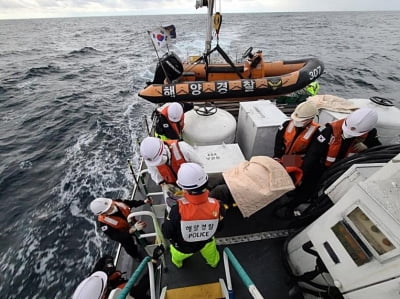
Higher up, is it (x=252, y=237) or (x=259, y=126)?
(x=259, y=126)

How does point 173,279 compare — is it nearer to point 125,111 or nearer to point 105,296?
point 105,296

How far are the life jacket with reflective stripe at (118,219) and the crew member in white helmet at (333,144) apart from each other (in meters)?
2.30

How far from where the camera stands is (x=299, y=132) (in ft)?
10.2

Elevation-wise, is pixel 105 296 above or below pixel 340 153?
below

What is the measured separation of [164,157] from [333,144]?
2.06 metres

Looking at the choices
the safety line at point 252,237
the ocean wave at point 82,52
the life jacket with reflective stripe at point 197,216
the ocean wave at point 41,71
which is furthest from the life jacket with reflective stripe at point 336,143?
the ocean wave at point 82,52

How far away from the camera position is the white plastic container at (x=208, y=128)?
398cm

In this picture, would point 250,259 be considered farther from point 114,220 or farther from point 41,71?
point 41,71

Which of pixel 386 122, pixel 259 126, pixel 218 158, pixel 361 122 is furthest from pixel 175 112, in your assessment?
pixel 386 122

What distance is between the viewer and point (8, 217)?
5781 mm

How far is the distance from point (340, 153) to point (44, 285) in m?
5.22

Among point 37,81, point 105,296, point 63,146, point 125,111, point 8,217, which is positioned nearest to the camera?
point 105,296

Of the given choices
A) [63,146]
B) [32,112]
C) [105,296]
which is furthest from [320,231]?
[32,112]

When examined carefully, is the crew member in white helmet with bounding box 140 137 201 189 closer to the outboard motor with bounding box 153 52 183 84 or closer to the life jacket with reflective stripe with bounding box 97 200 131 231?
the life jacket with reflective stripe with bounding box 97 200 131 231
